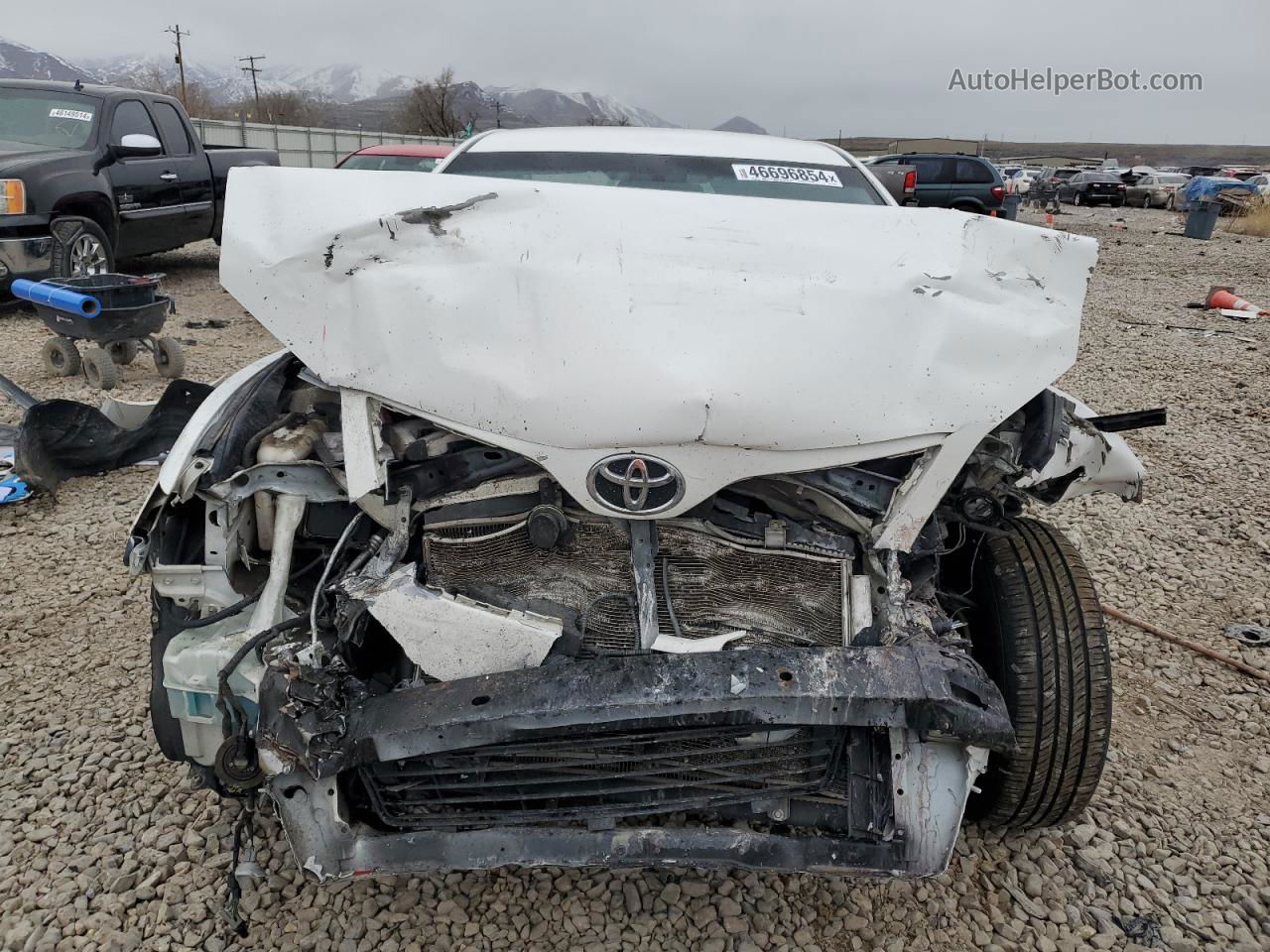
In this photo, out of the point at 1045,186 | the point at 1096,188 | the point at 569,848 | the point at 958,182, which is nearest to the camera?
the point at 569,848

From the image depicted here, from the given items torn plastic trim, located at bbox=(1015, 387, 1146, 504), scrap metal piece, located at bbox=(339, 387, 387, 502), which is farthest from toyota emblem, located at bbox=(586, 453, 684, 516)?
torn plastic trim, located at bbox=(1015, 387, 1146, 504)

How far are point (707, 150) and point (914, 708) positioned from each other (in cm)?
231

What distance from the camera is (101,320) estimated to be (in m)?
5.12

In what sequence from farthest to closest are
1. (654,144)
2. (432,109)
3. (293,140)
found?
1. (432,109)
2. (293,140)
3. (654,144)

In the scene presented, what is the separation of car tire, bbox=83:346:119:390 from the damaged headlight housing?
1.60m

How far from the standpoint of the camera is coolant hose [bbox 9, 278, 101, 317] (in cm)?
498

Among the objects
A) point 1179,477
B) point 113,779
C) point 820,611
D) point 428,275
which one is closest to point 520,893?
point 820,611

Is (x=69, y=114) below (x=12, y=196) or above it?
above

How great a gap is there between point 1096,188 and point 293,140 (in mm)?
23646

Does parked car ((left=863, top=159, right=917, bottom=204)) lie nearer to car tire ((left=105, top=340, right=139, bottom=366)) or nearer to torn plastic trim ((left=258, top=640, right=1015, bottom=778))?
car tire ((left=105, top=340, right=139, bottom=366))

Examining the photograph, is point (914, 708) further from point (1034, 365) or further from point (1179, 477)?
point (1179, 477)

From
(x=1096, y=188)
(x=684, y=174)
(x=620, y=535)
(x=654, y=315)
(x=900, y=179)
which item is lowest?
(x=1096, y=188)

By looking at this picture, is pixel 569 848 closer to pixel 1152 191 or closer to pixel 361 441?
pixel 361 441

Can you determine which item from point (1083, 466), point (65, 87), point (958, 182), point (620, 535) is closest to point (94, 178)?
point (65, 87)
